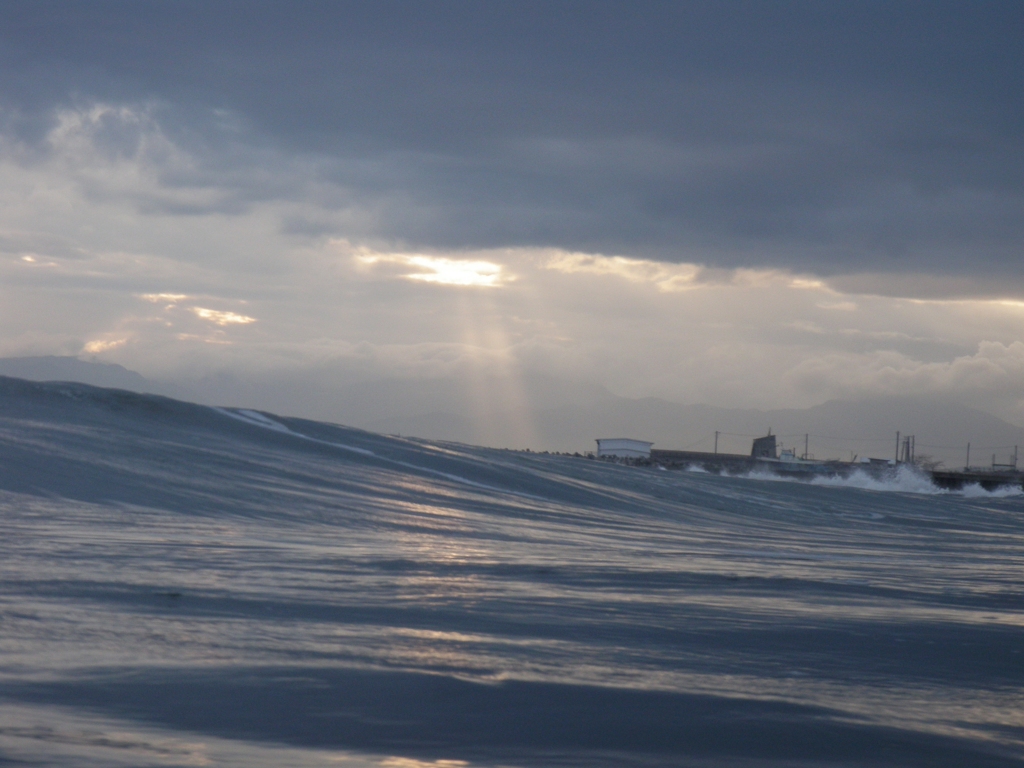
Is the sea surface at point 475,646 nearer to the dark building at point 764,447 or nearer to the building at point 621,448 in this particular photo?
the building at point 621,448

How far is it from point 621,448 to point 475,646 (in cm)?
8722

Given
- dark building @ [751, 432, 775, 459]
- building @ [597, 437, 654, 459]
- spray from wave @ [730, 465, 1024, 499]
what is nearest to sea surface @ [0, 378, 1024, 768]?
spray from wave @ [730, 465, 1024, 499]

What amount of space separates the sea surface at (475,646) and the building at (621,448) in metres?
76.9

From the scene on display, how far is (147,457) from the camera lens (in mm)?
20141

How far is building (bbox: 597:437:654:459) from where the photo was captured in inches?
3573

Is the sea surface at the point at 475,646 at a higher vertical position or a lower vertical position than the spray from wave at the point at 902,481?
higher

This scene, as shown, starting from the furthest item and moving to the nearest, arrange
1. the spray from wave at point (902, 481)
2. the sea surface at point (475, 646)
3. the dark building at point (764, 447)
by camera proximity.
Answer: the dark building at point (764, 447), the spray from wave at point (902, 481), the sea surface at point (475, 646)

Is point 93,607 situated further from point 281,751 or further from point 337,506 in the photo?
point 337,506

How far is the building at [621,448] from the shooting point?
90.8 m

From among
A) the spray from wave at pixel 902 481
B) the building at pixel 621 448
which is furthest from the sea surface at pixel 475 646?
the building at pixel 621 448

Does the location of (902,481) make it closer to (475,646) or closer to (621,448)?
(621,448)

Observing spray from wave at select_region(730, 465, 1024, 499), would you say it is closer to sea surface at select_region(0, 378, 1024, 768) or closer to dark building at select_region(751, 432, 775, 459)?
dark building at select_region(751, 432, 775, 459)

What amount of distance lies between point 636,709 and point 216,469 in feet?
55.3

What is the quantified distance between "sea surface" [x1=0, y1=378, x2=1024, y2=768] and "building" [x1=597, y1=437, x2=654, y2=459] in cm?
7692
